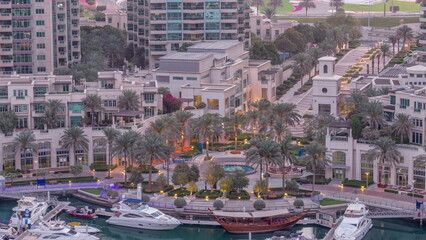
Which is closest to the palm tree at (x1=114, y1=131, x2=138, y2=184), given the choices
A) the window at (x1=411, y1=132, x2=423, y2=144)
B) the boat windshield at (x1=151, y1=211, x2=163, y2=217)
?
the boat windshield at (x1=151, y1=211, x2=163, y2=217)

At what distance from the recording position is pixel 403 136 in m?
123

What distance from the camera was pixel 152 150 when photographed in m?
118

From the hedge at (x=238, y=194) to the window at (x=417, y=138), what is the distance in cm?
2061

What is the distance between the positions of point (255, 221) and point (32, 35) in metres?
64.2

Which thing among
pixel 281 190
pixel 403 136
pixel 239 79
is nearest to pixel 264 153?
pixel 281 190

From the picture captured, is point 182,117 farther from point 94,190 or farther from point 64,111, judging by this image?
point 94,190

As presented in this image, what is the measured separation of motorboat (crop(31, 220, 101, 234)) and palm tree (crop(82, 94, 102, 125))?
28.7m

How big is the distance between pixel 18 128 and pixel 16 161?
8960 mm

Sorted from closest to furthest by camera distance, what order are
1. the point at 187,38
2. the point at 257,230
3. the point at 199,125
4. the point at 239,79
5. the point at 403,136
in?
the point at 257,230 → the point at 403,136 → the point at 199,125 → the point at 239,79 → the point at 187,38

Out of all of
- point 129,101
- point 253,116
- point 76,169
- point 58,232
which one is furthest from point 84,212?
point 253,116

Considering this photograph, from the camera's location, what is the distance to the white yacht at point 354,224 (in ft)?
341

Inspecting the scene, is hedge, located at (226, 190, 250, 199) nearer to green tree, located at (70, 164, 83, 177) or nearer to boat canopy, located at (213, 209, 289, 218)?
boat canopy, located at (213, 209, 289, 218)

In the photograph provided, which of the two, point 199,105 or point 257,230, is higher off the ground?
point 199,105

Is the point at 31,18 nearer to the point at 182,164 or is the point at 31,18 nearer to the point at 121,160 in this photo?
the point at 121,160
